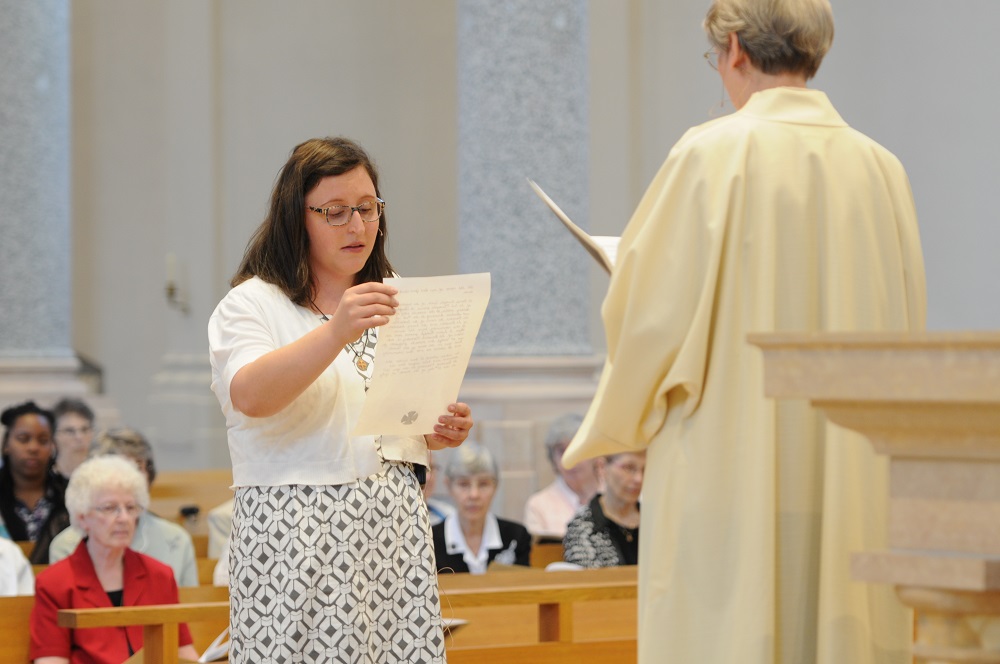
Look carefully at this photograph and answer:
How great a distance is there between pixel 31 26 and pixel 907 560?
9.33 metres

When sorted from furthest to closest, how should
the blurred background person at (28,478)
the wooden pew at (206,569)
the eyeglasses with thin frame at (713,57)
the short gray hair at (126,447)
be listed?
1. the blurred background person at (28,478)
2. the short gray hair at (126,447)
3. the wooden pew at (206,569)
4. the eyeglasses with thin frame at (713,57)

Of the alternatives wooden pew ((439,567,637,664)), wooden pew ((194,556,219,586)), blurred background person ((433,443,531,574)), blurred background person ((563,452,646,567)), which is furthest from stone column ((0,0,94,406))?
wooden pew ((439,567,637,664))

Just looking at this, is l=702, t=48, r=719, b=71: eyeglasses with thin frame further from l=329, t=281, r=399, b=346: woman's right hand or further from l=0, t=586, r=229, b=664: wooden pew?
l=0, t=586, r=229, b=664: wooden pew

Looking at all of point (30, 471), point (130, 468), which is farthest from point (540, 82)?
point (130, 468)

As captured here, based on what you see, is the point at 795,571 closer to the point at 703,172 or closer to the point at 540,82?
the point at 703,172

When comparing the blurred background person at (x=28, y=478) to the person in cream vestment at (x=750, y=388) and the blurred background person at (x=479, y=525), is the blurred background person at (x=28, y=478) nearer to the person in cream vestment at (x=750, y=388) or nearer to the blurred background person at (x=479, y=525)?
the blurred background person at (x=479, y=525)

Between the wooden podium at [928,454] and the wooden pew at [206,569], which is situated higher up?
the wooden podium at [928,454]

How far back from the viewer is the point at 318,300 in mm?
2881

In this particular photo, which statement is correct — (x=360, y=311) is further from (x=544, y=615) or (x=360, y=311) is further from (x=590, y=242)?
(x=544, y=615)

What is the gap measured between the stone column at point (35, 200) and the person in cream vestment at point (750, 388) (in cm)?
784

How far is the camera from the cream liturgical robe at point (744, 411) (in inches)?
101

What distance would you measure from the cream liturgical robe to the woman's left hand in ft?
0.92

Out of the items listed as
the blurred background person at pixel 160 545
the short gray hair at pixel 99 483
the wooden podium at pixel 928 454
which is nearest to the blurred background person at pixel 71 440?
the blurred background person at pixel 160 545

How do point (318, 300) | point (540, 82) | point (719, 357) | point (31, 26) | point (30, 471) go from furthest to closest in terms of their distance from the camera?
point (31, 26) < point (540, 82) < point (30, 471) < point (318, 300) < point (719, 357)
